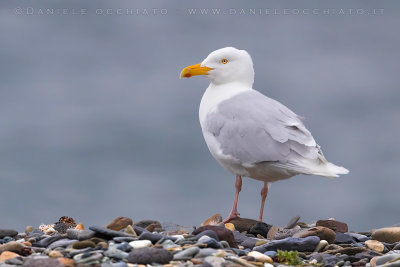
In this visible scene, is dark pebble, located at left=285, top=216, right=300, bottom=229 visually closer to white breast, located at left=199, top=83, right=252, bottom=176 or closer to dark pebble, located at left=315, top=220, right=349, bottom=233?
dark pebble, located at left=315, top=220, right=349, bottom=233

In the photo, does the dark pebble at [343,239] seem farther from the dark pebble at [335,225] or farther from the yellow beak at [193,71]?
the yellow beak at [193,71]

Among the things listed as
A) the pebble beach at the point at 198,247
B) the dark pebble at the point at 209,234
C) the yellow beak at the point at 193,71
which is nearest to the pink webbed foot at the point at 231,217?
the pebble beach at the point at 198,247

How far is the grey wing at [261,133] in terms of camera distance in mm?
9734

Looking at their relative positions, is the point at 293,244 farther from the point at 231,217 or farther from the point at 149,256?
the point at 149,256

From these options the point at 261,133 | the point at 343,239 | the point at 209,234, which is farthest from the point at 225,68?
the point at 209,234

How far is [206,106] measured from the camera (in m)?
11.2

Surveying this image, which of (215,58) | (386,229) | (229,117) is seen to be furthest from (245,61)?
(386,229)

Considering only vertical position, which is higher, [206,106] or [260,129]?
[206,106]

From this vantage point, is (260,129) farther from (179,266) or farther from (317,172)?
(179,266)

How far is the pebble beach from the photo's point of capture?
7.21 metres

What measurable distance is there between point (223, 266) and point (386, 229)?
4.07 m

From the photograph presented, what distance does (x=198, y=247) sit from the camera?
7.67 m

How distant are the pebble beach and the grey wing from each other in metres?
1.13

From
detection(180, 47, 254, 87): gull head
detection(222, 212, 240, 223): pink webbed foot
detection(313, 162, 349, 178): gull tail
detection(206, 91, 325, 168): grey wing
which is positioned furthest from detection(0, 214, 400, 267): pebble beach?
detection(180, 47, 254, 87): gull head
